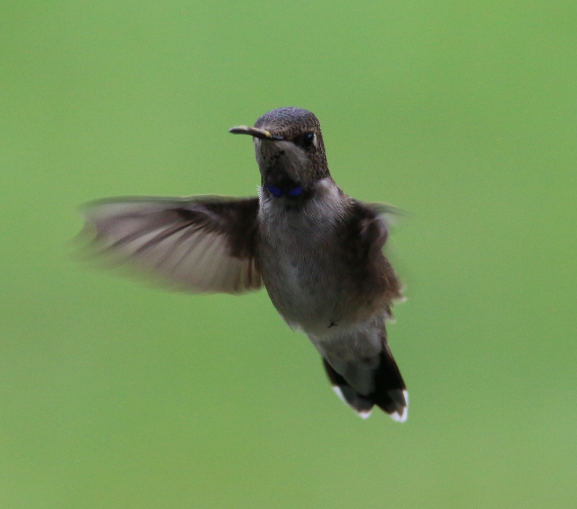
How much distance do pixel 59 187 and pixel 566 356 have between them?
1829mm

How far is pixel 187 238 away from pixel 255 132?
478 millimetres

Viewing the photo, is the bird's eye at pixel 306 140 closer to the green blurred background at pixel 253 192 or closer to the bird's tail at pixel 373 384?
the bird's tail at pixel 373 384

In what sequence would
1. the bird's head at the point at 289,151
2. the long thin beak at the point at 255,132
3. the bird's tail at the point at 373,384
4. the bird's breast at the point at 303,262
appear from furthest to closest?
the bird's tail at the point at 373,384
the bird's breast at the point at 303,262
the bird's head at the point at 289,151
the long thin beak at the point at 255,132

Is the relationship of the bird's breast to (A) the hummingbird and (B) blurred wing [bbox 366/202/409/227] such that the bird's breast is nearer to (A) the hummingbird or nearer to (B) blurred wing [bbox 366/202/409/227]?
(A) the hummingbird

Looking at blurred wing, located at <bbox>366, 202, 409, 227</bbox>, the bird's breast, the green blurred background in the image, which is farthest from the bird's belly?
the green blurred background

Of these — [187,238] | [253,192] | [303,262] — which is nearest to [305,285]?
[303,262]

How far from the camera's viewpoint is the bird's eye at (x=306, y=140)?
1048mm

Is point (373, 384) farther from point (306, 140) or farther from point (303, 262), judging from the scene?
point (306, 140)

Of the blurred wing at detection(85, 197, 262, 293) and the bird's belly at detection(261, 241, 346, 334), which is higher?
the blurred wing at detection(85, 197, 262, 293)

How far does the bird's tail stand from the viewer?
5.10ft

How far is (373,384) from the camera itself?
1.60 meters

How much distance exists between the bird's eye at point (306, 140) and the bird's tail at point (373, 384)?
0.55 metres

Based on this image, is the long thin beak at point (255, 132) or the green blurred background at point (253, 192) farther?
the green blurred background at point (253, 192)

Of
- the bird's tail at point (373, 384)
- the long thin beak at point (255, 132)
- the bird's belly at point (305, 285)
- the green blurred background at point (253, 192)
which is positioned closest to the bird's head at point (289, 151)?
the long thin beak at point (255, 132)
